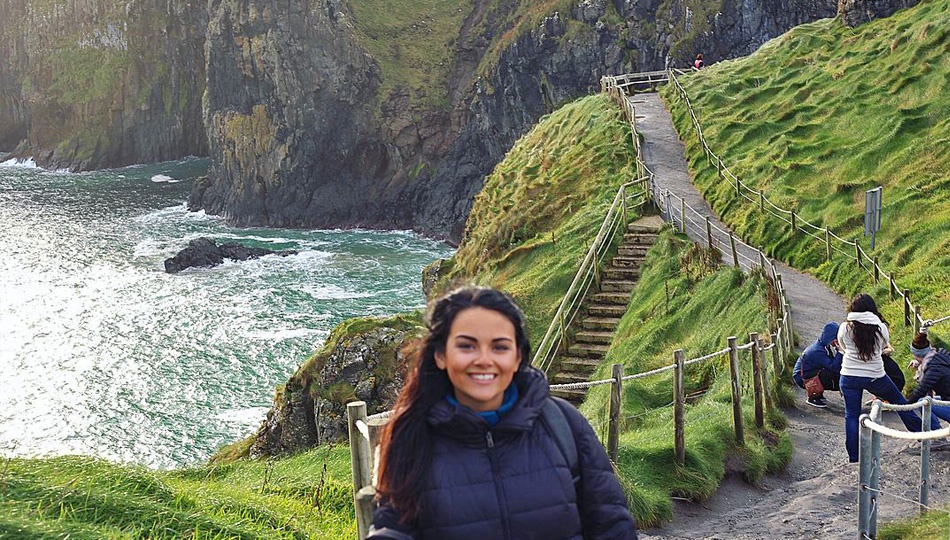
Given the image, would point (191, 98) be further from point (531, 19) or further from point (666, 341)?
point (666, 341)

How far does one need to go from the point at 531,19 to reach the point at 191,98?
61.7 metres

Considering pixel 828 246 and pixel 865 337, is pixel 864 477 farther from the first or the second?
pixel 828 246

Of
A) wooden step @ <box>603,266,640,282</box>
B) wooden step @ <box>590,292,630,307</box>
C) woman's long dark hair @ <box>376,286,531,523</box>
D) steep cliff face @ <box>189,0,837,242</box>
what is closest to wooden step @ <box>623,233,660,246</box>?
wooden step @ <box>603,266,640,282</box>

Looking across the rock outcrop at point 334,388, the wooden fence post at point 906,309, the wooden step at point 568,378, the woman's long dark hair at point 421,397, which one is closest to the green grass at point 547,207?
the wooden step at point 568,378

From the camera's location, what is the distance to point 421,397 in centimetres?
434

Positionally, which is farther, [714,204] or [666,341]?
[714,204]

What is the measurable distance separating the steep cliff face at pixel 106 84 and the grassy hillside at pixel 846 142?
325 feet

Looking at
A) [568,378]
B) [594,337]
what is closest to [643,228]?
[594,337]

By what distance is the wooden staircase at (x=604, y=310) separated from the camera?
20750 mm

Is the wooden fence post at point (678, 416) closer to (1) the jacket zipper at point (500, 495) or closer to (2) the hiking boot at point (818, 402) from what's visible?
(2) the hiking boot at point (818, 402)

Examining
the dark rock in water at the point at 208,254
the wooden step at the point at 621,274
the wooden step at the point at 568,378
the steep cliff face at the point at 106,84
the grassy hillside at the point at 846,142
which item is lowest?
the dark rock in water at the point at 208,254

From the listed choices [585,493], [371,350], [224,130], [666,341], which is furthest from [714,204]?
[224,130]

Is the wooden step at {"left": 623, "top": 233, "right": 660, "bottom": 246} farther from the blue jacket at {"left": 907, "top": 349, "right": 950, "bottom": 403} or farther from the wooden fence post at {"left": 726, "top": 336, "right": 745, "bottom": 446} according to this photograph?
the blue jacket at {"left": 907, "top": 349, "right": 950, "bottom": 403}

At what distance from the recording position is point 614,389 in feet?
35.5
